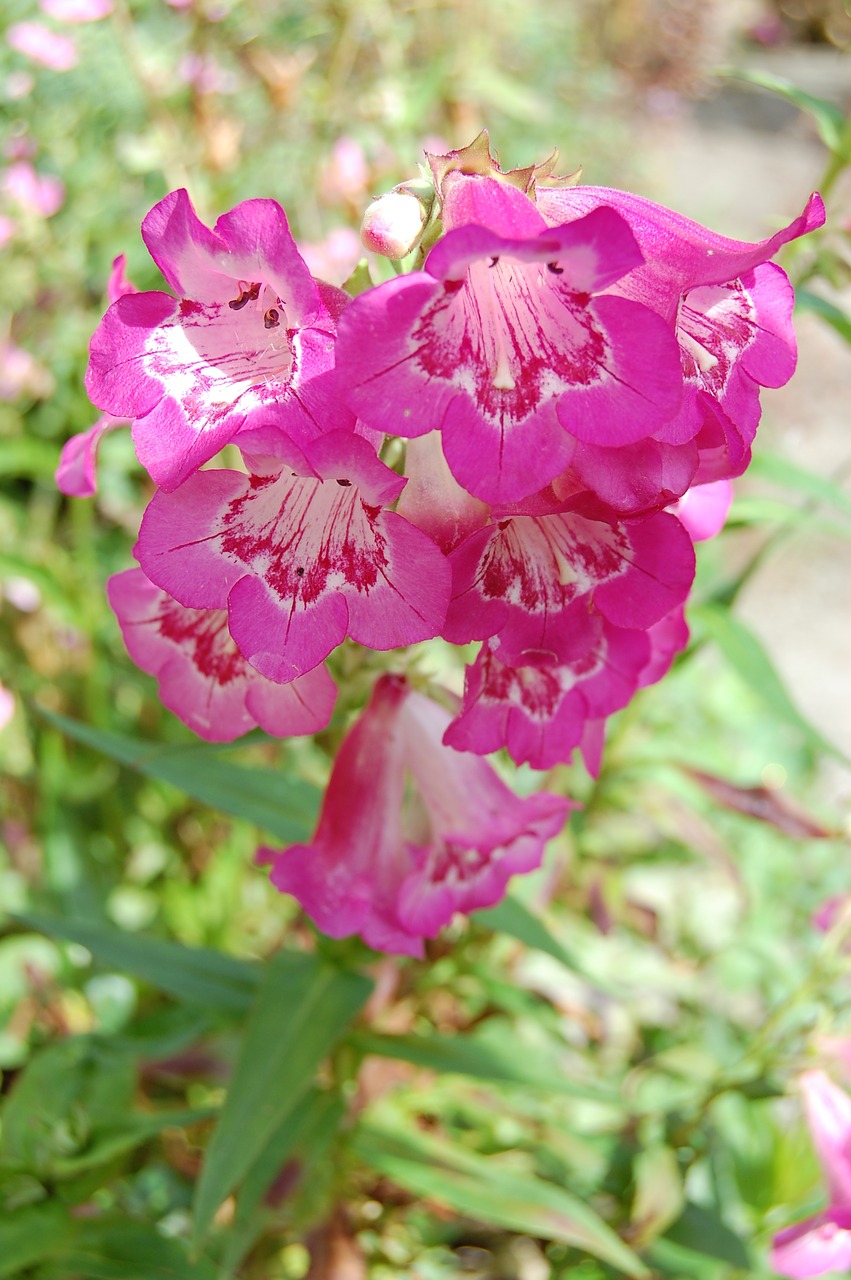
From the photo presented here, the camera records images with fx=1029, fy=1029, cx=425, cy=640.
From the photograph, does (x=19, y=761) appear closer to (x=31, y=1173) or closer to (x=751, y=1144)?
(x=31, y=1173)

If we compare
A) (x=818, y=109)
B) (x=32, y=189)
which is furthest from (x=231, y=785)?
(x=32, y=189)

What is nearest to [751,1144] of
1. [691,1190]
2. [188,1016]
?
[691,1190]

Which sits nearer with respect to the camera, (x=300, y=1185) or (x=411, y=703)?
(x=411, y=703)

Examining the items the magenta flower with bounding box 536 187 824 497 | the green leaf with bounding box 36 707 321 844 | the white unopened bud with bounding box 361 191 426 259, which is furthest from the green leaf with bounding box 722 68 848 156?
the green leaf with bounding box 36 707 321 844

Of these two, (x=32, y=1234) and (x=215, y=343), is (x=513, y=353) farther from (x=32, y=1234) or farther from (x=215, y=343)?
(x=32, y=1234)

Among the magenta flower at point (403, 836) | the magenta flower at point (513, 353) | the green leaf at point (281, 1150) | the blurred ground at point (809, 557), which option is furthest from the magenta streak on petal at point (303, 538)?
the blurred ground at point (809, 557)

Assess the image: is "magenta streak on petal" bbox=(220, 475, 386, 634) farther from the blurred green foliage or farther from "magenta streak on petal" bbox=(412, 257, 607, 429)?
the blurred green foliage
